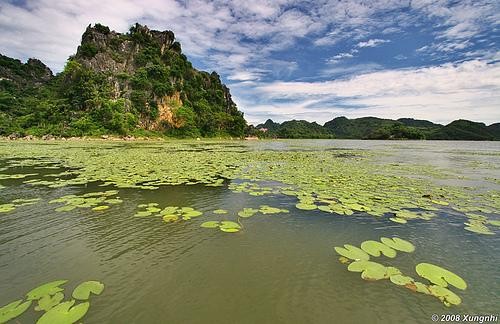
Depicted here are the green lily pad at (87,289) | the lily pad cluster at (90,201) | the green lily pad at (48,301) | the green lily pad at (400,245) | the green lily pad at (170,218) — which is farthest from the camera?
the lily pad cluster at (90,201)

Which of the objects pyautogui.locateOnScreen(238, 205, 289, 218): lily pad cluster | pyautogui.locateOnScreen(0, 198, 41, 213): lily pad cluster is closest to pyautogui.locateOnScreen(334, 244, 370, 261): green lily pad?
pyautogui.locateOnScreen(238, 205, 289, 218): lily pad cluster

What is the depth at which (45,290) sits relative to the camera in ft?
10.1

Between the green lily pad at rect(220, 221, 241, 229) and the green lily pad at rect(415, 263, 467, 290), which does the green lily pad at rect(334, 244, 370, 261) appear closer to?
the green lily pad at rect(415, 263, 467, 290)

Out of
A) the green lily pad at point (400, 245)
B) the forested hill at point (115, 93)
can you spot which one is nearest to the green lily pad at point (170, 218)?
the green lily pad at point (400, 245)

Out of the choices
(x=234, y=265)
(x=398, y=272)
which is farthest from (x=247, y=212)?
(x=398, y=272)

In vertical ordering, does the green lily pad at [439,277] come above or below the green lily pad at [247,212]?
above

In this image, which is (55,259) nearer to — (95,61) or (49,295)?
(49,295)

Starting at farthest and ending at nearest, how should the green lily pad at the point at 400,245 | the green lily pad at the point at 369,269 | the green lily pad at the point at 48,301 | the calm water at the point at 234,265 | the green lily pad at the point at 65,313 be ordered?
the green lily pad at the point at 400,245 → the green lily pad at the point at 369,269 → the calm water at the point at 234,265 → the green lily pad at the point at 48,301 → the green lily pad at the point at 65,313

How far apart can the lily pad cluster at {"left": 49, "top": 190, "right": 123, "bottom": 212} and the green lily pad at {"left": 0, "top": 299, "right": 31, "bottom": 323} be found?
3.91m

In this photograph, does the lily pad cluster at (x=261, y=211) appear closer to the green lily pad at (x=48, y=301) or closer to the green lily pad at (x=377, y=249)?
the green lily pad at (x=377, y=249)

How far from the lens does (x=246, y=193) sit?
8.55 meters

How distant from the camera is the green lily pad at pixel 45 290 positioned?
→ 2973 mm

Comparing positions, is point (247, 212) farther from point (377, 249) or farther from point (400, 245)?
point (400, 245)

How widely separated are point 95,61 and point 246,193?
7592 centimetres
